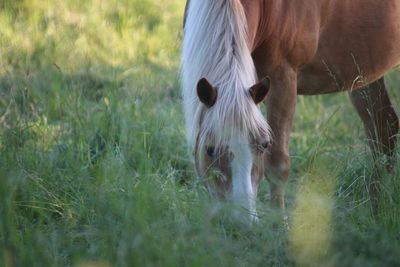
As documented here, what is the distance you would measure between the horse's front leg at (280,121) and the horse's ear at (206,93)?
615 mm

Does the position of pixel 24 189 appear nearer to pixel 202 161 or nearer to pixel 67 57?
pixel 202 161

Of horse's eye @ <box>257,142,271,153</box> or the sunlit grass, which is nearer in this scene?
the sunlit grass

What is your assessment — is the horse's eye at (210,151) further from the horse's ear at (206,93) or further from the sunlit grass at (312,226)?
the sunlit grass at (312,226)

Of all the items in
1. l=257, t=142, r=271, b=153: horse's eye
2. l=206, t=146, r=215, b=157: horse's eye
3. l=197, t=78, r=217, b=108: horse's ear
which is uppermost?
l=197, t=78, r=217, b=108: horse's ear

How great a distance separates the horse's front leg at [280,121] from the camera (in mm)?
3189

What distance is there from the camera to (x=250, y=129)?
2627 mm

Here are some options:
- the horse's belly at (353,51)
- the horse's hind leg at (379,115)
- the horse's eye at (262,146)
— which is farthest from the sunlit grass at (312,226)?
the horse's hind leg at (379,115)

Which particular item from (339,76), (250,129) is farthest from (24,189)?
(339,76)

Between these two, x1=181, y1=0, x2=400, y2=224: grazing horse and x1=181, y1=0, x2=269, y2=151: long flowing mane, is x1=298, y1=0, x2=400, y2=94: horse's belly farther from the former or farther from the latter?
x1=181, y1=0, x2=269, y2=151: long flowing mane

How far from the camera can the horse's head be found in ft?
8.52

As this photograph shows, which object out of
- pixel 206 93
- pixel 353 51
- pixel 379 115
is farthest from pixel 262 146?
pixel 379 115

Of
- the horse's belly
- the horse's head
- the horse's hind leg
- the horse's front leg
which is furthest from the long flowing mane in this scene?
the horse's hind leg

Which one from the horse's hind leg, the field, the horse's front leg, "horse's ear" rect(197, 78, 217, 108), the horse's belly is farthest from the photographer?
the horse's hind leg

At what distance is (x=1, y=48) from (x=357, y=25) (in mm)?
2211
